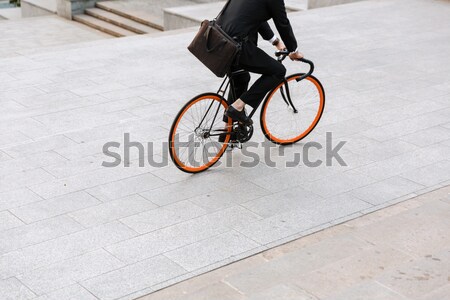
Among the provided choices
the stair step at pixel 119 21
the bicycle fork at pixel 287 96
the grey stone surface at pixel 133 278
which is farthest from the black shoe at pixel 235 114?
the stair step at pixel 119 21

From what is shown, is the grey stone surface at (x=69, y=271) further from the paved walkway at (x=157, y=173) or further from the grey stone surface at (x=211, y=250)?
the grey stone surface at (x=211, y=250)

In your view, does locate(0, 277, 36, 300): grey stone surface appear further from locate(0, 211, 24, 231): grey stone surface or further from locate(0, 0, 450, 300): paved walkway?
locate(0, 211, 24, 231): grey stone surface

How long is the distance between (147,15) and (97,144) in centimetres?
916

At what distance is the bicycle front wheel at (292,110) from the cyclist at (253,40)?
0.33 metres

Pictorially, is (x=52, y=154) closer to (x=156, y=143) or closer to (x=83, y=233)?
(x=156, y=143)

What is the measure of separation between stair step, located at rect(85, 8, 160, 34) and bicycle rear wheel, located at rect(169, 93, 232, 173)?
8563 mm

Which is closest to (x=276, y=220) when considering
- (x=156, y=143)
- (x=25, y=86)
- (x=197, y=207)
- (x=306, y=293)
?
(x=197, y=207)

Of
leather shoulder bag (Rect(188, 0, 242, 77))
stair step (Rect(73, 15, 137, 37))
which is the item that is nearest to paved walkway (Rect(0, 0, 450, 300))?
leather shoulder bag (Rect(188, 0, 242, 77))

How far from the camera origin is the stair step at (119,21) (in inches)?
593

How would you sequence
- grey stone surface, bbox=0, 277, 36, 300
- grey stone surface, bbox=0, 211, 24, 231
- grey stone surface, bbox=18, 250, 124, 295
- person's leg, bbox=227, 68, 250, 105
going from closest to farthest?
grey stone surface, bbox=0, 277, 36, 300 → grey stone surface, bbox=18, 250, 124, 295 → grey stone surface, bbox=0, 211, 24, 231 → person's leg, bbox=227, 68, 250, 105

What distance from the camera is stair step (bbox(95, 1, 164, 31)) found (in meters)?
15.2

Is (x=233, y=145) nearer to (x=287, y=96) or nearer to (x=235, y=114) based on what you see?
(x=235, y=114)

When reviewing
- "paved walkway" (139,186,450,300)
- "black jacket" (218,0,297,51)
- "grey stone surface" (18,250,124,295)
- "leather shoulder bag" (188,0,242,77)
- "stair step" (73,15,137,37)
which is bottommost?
"stair step" (73,15,137,37)

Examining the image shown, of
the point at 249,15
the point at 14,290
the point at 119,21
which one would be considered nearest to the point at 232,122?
the point at 249,15
